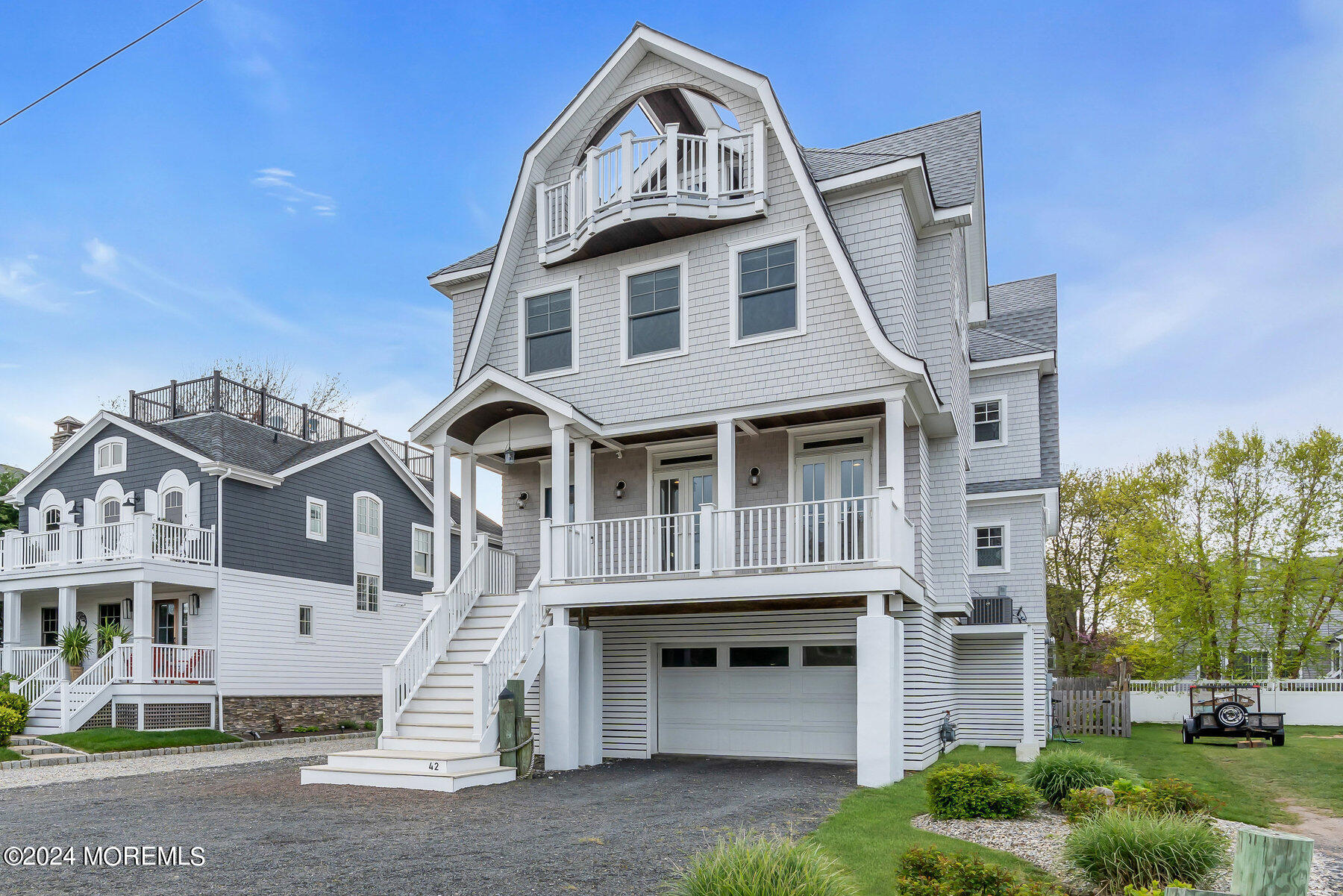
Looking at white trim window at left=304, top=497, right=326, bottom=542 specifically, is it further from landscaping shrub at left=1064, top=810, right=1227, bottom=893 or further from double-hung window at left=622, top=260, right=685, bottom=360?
landscaping shrub at left=1064, top=810, right=1227, bottom=893

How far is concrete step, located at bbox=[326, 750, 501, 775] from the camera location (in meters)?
10.9

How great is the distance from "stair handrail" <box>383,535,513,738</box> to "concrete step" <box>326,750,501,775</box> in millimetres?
802

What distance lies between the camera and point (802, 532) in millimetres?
13227

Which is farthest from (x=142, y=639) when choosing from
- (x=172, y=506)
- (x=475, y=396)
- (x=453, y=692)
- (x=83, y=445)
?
(x=475, y=396)

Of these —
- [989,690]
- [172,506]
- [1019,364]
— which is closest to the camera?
[989,690]

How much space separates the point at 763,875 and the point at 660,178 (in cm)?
1216

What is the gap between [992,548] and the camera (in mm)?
19562

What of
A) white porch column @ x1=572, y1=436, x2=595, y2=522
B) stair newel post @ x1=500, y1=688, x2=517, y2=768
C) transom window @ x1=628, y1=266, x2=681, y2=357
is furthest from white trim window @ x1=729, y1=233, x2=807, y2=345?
stair newel post @ x1=500, y1=688, x2=517, y2=768

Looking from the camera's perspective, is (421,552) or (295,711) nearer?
(295,711)

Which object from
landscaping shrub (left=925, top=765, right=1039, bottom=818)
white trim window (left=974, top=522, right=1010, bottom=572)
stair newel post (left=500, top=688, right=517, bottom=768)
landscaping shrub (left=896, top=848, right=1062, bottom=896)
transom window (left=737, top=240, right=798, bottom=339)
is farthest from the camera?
white trim window (left=974, top=522, right=1010, bottom=572)

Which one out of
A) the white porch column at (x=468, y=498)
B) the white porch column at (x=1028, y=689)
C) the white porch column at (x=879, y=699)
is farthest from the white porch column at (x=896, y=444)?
the white porch column at (x=468, y=498)

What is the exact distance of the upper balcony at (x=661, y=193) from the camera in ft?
45.3

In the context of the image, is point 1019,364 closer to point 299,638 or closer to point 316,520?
point 316,520
